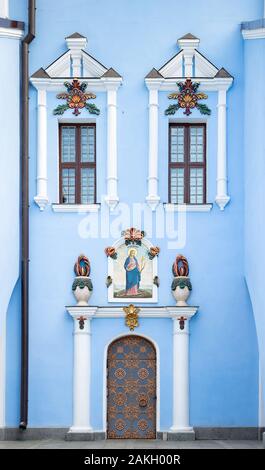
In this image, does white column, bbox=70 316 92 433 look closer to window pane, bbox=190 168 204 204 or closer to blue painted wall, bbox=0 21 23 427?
blue painted wall, bbox=0 21 23 427

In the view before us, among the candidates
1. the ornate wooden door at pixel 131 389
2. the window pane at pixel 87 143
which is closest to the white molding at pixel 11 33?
the window pane at pixel 87 143

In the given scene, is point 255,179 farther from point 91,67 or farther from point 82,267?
point 91,67

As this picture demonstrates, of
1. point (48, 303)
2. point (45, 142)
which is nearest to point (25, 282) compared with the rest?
point (48, 303)

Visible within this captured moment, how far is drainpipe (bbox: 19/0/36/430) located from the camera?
28.1 meters

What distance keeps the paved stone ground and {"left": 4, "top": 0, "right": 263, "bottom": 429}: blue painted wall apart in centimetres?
68

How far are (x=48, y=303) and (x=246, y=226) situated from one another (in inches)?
168

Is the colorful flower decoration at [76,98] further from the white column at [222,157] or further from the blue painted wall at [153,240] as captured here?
the white column at [222,157]

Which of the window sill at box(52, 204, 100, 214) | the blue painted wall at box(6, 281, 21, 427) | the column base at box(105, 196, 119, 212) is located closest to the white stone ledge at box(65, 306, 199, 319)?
the blue painted wall at box(6, 281, 21, 427)

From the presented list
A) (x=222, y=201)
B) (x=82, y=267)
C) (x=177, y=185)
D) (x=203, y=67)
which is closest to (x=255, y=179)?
(x=222, y=201)

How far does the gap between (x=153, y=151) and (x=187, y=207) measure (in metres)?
1.33

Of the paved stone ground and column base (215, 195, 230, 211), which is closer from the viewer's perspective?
the paved stone ground

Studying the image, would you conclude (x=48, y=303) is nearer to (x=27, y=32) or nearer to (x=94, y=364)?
(x=94, y=364)

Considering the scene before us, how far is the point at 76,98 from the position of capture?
94.4ft

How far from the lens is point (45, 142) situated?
28.7 m
